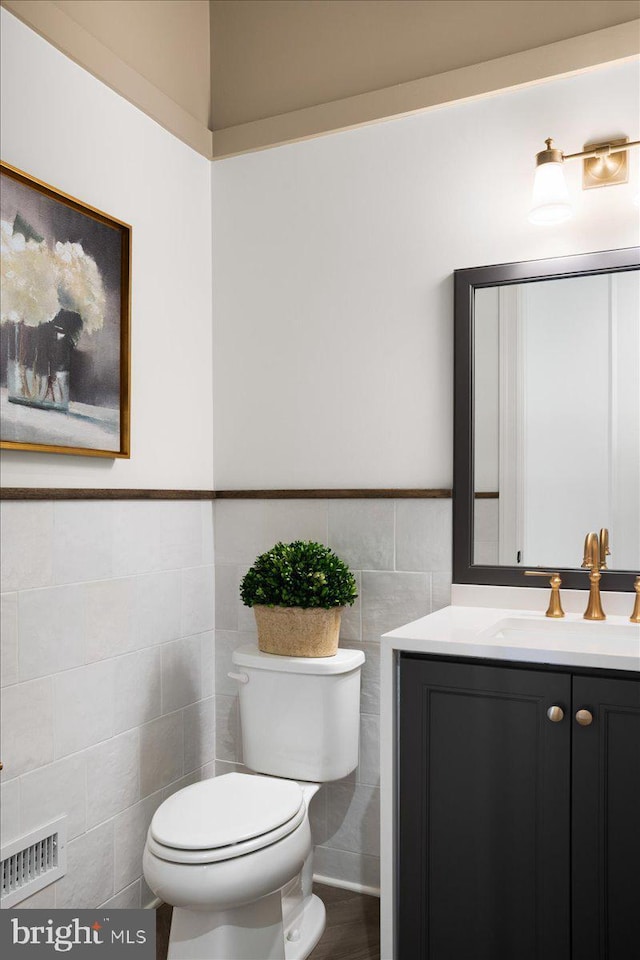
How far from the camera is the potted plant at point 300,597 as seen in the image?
78.9 inches

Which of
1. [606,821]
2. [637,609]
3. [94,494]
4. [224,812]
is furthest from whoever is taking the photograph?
[94,494]

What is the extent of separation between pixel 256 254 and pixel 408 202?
0.51m

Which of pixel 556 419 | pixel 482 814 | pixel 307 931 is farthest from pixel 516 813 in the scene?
pixel 556 419

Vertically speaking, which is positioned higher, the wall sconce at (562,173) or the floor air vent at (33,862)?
the wall sconce at (562,173)

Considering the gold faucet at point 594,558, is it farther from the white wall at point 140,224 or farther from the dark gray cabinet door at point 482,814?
the white wall at point 140,224

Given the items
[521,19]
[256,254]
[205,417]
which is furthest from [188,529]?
[521,19]

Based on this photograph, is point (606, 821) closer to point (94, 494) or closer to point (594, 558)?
point (594, 558)

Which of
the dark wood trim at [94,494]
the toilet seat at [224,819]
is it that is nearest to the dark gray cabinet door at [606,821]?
the toilet seat at [224,819]

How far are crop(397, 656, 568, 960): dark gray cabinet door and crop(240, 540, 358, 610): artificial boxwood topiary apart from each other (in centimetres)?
40

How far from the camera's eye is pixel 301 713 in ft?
6.59

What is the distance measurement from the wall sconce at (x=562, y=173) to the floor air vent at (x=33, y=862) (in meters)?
1.89

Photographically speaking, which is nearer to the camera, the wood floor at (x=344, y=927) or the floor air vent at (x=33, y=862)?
the floor air vent at (x=33, y=862)

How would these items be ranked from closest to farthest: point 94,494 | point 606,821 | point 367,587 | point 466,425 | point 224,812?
point 606,821 < point 224,812 < point 94,494 < point 466,425 < point 367,587

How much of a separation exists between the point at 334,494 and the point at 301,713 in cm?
63
